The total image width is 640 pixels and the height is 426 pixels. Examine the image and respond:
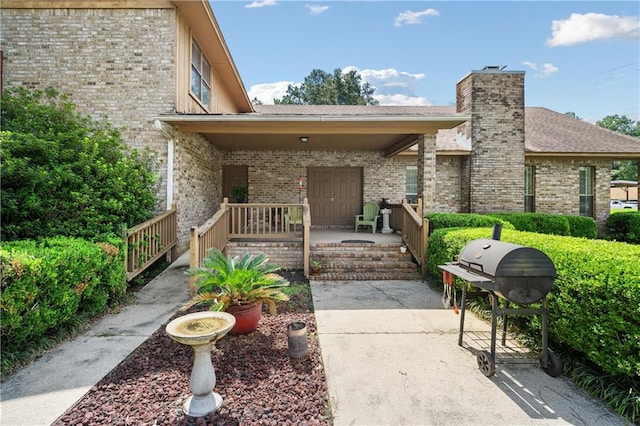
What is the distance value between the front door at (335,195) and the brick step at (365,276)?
5054mm

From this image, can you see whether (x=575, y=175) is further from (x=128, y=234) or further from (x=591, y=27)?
(x=128, y=234)

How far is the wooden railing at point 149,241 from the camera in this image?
5.36 meters

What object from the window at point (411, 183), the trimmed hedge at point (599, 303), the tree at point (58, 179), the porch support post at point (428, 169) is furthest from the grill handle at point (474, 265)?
the window at point (411, 183)

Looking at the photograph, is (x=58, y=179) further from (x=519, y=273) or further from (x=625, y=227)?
(x=625, y=227)

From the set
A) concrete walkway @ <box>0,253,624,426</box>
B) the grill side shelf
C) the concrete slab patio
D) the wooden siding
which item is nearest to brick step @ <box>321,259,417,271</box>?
concrete walkway @ <box>0,253,624,426</box>

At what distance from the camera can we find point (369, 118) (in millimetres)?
6852

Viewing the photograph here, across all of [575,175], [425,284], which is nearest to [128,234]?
[425,284]

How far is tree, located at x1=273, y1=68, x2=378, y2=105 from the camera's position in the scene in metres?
34.0

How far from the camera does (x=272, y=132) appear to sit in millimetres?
7402

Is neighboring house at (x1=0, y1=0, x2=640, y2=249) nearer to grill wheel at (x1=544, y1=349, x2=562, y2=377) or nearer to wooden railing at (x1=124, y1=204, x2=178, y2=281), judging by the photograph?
wooden railing at (x1=124, y1=204, x2=178, y2=281)

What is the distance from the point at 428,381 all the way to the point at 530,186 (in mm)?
11088

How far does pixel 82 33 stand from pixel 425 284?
9043mm

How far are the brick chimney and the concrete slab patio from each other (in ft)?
24.2

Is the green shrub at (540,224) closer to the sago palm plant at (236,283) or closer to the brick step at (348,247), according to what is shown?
the brick step at (348,247)
